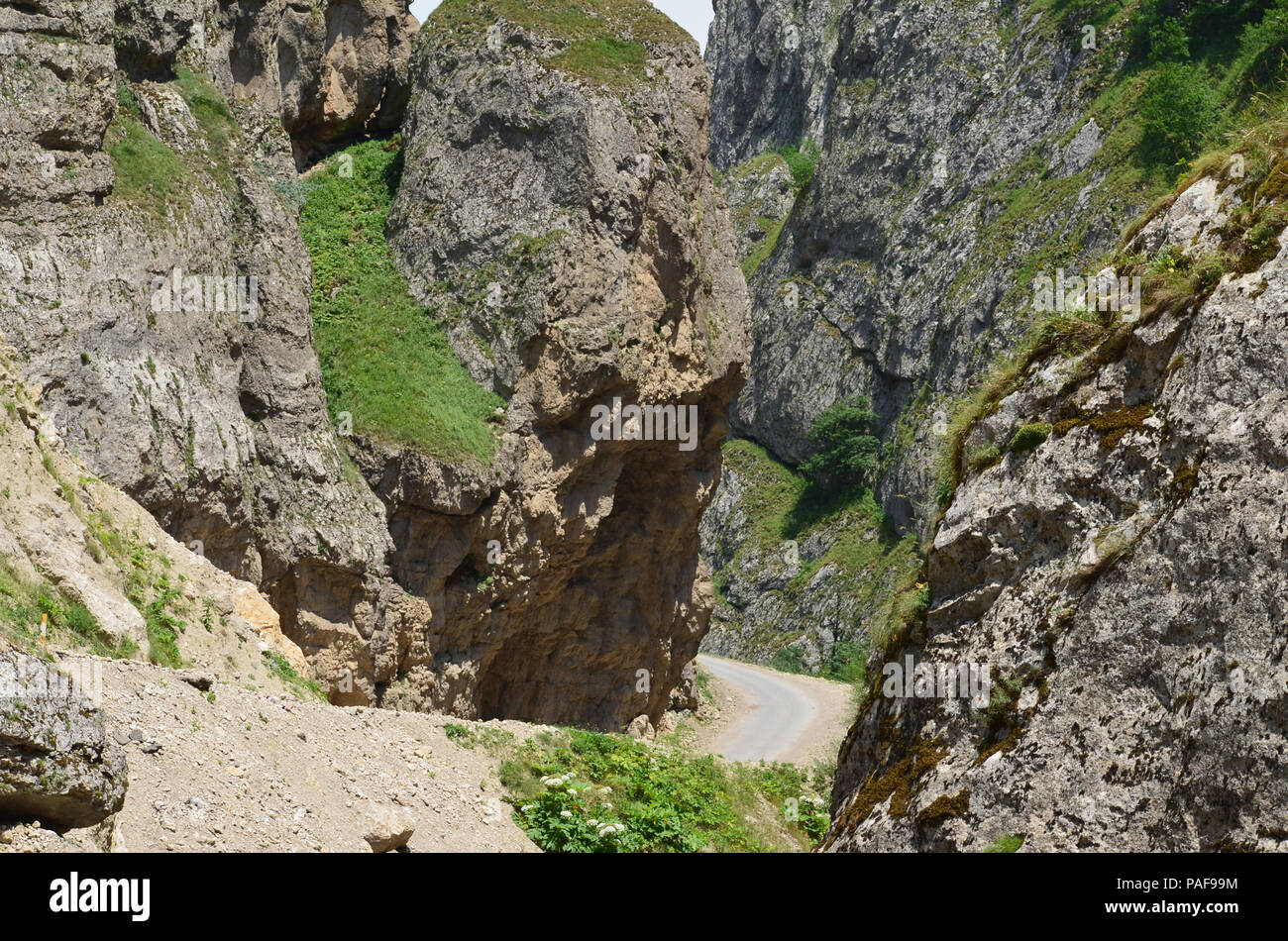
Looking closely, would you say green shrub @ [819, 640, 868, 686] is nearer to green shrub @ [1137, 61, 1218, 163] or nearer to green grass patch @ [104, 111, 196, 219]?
green shrub @ [1137, 61, 1218, 163]

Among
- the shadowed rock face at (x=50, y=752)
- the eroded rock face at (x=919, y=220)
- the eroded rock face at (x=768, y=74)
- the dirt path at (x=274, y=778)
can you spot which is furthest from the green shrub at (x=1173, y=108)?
the shadowed rock face at (x=50, y=752)

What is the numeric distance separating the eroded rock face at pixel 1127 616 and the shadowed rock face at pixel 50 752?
4.51 m

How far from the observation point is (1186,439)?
21.0ft

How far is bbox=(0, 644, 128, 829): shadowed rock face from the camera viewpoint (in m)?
5.77

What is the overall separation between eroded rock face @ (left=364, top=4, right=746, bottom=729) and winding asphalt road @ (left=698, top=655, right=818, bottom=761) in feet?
11.8

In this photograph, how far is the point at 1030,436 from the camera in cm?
739

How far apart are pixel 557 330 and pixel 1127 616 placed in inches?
779

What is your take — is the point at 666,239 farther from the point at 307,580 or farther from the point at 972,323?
the point at 972,323

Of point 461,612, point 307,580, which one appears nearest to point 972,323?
point 461,612

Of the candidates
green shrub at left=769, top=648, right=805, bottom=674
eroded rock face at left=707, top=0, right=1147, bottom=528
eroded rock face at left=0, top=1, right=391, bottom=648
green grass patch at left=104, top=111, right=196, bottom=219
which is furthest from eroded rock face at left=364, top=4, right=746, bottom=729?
green shrub at left=769, top=648, right=805, bottom=674

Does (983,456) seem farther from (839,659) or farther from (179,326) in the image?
(839,659)

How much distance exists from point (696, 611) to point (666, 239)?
11416mm

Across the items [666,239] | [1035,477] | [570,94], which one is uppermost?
[570,94]

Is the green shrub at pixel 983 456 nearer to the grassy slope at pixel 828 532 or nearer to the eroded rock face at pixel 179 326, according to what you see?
the eroded rock face at pixel 179 326
